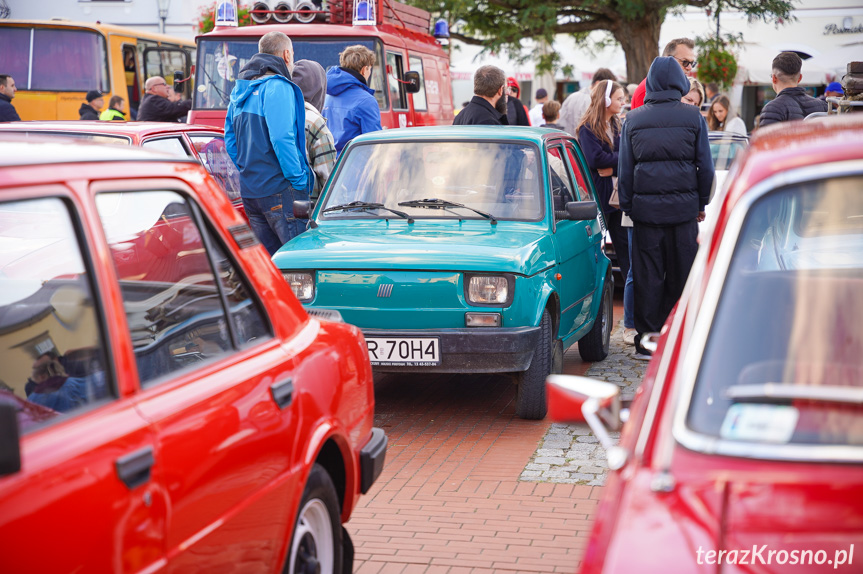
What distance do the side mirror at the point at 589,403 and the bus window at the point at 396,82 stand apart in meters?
12.0

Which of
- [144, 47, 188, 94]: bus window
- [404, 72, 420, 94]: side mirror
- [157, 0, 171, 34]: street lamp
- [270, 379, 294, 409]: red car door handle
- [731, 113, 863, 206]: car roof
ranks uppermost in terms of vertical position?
[157, 0, 171, 34]: street lamp

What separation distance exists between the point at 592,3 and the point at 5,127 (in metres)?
14.0

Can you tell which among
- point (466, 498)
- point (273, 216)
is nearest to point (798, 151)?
point (466, 498)

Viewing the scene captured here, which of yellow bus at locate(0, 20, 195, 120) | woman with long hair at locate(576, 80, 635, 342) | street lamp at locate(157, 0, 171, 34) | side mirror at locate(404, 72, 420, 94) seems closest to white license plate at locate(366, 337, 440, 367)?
woman with long hair at locate(576, 80, 635, 342)

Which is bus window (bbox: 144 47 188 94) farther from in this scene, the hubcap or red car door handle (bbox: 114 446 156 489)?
red car door handle (bbox: 114 446 156 489)

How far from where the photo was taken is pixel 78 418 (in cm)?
216

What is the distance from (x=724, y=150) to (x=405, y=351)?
672 cm

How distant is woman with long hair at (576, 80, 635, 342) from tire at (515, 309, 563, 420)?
241cm

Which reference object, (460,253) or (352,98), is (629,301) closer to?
(460,253)

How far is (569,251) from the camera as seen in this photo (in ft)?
22.2

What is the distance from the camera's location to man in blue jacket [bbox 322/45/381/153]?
9391 mm

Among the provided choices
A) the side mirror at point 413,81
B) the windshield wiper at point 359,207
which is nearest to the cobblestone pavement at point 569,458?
the windshield wiper at point 359,207

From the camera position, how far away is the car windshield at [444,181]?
21.8ft

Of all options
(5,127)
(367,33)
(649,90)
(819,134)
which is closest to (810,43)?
(367,33)
